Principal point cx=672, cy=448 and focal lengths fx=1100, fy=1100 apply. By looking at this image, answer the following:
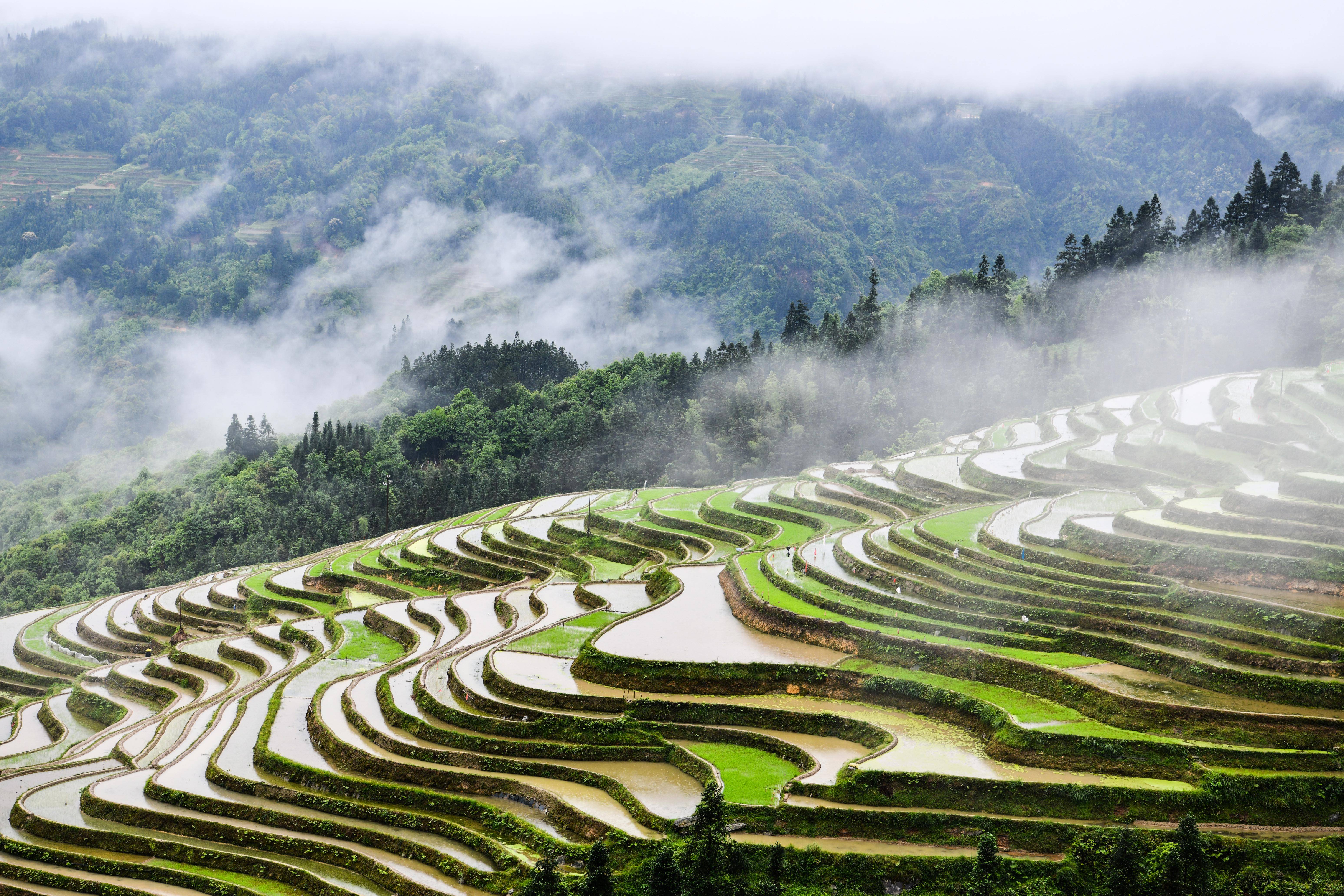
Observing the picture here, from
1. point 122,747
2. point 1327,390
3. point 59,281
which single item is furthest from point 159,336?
point 1327,390

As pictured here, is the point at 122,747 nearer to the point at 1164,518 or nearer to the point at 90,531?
the point at 1164,518

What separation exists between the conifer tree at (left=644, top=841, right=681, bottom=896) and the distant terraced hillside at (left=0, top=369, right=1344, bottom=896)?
135 centimetres

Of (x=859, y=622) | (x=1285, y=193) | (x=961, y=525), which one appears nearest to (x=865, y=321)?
(x=1285, y=193)

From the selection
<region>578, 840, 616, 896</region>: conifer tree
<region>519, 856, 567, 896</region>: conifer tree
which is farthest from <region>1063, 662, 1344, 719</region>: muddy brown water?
<region>519, 856, 567, 896</region>: conifer tree

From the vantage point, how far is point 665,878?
2084 cm

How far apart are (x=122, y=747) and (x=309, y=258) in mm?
178354

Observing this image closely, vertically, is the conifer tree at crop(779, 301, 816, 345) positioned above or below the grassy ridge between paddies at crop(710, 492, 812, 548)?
above

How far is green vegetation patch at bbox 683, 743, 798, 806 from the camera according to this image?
76.5ft

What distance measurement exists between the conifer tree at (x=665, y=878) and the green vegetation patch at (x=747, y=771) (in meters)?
2.42

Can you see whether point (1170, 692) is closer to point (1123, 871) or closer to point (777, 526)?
point (1123, 871)

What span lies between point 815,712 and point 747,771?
304cm

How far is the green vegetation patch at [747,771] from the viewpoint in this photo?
76.5ft

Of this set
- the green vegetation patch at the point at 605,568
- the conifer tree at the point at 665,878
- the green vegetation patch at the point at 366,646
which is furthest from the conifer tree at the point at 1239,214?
the conifer tree at the point at 665,878

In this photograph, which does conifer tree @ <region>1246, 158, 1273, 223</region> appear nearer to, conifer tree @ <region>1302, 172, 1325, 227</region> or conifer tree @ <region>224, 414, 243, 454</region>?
conifer tree @ <region>1302, 172, 1325, 227</region>
